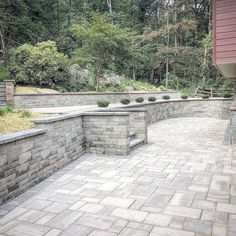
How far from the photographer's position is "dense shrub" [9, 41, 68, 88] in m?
12.9

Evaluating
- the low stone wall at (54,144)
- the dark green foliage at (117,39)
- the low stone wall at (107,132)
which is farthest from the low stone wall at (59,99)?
the low stone wall at (107,132)

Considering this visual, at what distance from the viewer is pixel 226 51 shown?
204 inches

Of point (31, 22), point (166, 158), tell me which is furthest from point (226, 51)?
point (31, 22)

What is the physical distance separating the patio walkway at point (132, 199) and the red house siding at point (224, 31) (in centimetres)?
222

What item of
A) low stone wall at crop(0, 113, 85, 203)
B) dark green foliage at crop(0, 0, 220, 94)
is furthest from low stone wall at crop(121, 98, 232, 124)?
low stone wall at crop(0, 113, 85, 203)

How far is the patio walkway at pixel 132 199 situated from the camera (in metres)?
3.15

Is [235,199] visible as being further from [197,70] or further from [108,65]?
[197,70]

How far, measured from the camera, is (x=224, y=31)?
5.11 metres

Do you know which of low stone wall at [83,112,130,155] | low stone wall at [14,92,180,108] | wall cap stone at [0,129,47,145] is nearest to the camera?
wall cap stone at [0,129,47,145]

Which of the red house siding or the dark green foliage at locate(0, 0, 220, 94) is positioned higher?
the dark green foliage at locate(0, 0, 220, 94)

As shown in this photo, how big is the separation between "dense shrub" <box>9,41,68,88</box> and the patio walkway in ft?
26.1

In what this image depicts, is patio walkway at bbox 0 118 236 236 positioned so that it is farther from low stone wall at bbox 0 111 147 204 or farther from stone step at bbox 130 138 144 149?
stone step at bbox 130 138 144 149

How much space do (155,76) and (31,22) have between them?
39.4 feet

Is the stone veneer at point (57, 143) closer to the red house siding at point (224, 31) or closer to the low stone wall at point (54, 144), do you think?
the low stone wall at point (54, 144)
